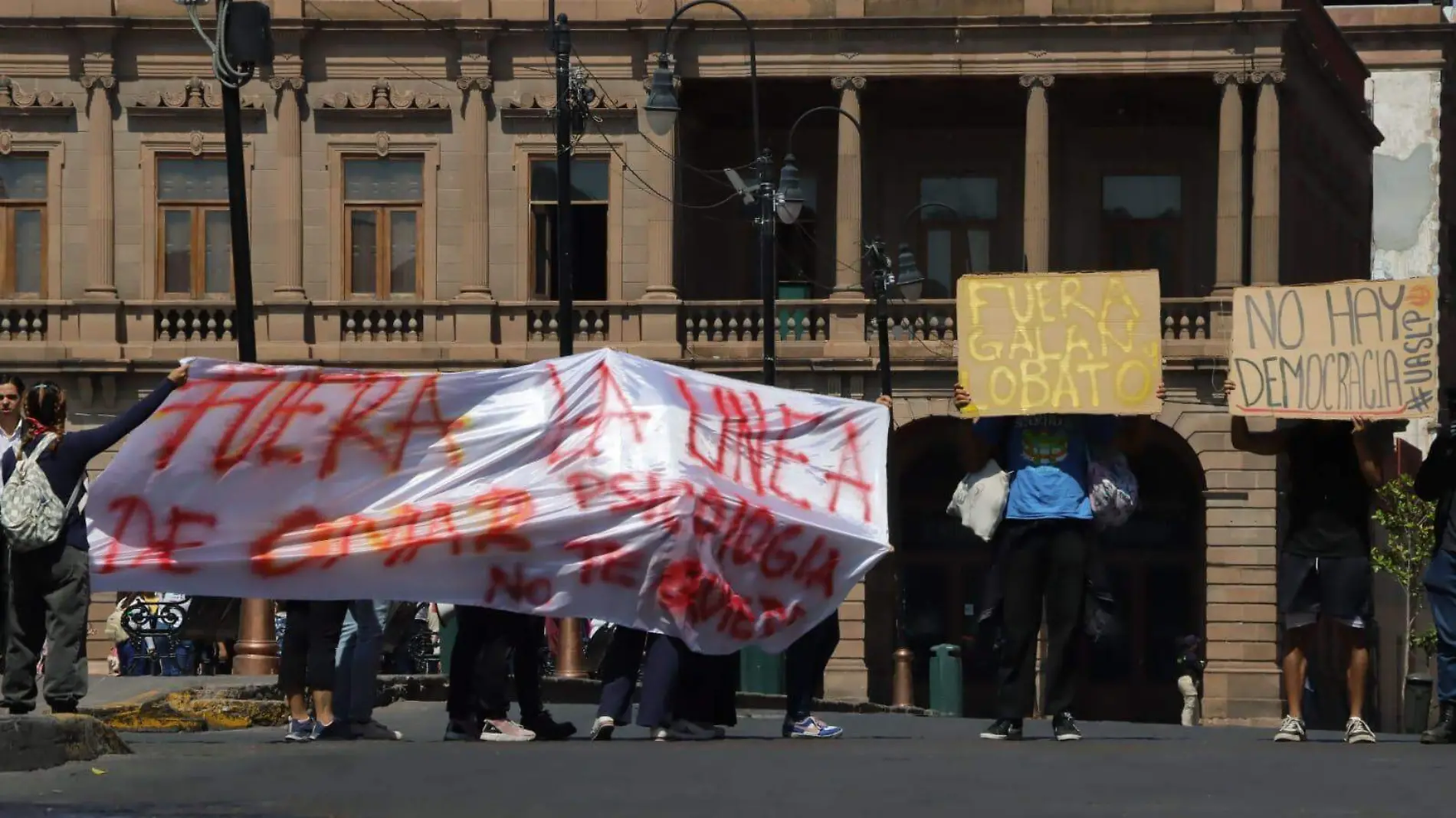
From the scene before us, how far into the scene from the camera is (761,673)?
36.0 m

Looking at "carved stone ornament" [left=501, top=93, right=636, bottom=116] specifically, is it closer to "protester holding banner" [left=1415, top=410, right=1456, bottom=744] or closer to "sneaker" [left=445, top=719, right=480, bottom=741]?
"protester holding banner" [left=1415, top=410, right=1456, bottom=744]

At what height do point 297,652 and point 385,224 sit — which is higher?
point 385,224

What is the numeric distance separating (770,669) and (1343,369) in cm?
1892

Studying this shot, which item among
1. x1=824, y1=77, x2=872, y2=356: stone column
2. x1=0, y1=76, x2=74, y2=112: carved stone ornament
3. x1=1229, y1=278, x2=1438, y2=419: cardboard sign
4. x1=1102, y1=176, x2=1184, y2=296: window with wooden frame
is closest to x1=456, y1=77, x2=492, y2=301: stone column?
x1=824, y1=77, x2=872, y2=356: stone column

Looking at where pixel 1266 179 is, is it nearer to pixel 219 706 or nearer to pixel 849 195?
pixel 849 195

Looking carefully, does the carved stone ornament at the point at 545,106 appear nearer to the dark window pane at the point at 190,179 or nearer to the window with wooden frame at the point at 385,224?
the window with wooden frame at the point at 385,224

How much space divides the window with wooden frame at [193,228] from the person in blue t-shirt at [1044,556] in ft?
99.6

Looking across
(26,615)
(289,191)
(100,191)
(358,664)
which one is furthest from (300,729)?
(100,191)

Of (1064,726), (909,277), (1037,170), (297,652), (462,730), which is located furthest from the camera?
(1037,170)

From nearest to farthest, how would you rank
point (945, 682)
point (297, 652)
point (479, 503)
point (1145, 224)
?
point (479, 503), point (297, 652), point (945, 682), point (1145, 224)

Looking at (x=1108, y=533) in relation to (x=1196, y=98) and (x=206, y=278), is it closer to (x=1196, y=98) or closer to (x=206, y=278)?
(x=1196, y=98)

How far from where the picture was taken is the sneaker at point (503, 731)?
16.1 metres

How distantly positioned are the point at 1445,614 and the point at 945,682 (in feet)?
70.0

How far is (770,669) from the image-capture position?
118 feet
